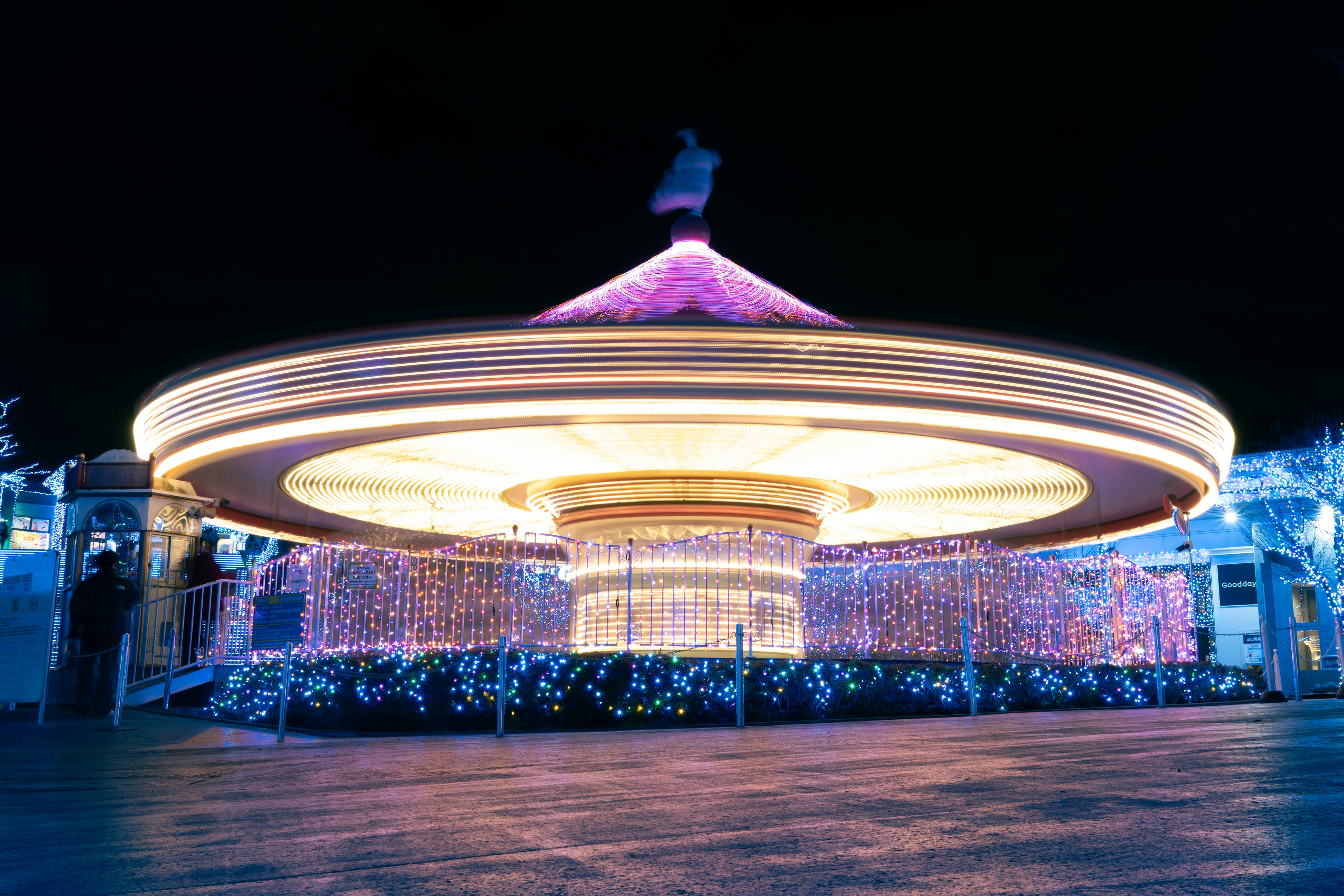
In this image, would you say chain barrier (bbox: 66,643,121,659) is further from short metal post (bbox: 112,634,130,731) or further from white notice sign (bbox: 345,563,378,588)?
white notice sign (bbox: 345,563,378,588)

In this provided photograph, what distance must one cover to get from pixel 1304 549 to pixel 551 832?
133 ft

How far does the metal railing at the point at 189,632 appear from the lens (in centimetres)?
1516

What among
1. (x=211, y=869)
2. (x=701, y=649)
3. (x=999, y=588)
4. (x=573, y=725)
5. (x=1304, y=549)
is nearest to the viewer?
(x=211, y=869)

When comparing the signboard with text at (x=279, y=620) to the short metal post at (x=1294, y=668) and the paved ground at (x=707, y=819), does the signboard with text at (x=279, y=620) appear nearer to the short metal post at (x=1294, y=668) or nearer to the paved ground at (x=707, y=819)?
the paved ground at (x=707, y=819)

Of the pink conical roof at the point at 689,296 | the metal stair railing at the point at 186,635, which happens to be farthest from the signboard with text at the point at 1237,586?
the metal stair railing at the point at 186,635

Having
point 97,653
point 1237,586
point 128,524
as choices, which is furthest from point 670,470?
point 1237,586

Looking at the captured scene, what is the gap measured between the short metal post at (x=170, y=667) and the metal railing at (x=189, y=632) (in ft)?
0.11

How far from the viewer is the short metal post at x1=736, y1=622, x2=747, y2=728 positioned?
11227 mm

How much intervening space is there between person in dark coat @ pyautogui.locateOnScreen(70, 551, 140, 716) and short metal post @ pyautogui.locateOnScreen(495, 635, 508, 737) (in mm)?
4973

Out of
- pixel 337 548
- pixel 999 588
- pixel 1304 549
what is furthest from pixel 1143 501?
pixel 1304 549

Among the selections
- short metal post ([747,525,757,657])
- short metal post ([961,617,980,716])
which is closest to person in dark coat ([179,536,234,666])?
short metal post ([747,525,757,657])

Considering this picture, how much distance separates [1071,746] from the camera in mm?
6938

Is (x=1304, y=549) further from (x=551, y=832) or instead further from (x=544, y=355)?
(x=551, y=832)

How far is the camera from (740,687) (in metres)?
11.4
